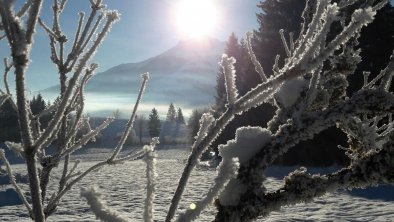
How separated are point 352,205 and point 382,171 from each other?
39.6ft

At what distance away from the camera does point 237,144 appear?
1.50m

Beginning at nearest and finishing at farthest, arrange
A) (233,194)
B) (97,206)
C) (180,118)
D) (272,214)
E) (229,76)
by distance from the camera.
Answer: (97,206) < (229,76) < (233,194) < (272,214) < (180,118)

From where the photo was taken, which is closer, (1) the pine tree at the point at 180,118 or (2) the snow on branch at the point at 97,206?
(2) the snow on branch at the point at 97,206

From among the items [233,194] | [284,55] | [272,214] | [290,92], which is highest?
[284,55]

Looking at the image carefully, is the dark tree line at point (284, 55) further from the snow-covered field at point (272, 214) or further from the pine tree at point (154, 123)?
the pine tree at point (154, 123)

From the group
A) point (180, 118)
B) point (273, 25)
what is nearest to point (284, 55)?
point (273, 25)

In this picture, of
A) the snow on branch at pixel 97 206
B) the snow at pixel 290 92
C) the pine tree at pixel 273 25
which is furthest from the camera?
the pine tree at pixel 273 25

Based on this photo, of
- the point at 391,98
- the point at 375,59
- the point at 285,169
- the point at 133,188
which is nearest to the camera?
the point at 391,98

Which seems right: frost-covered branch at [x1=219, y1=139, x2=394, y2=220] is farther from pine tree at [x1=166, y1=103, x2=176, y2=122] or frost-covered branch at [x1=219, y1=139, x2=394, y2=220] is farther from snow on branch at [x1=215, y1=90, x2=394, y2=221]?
pine tree at [x1=166, y1=103, x2=176, y2=122]

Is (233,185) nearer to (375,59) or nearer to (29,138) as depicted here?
(29,138)

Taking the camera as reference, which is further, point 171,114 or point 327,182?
point 171,114

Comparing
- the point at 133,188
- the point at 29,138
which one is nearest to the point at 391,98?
the point at 29,138

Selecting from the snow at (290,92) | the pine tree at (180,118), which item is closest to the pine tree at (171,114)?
the pine tree at (180,118)

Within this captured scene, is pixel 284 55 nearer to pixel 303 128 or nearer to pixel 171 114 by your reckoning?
pixel 303 128
